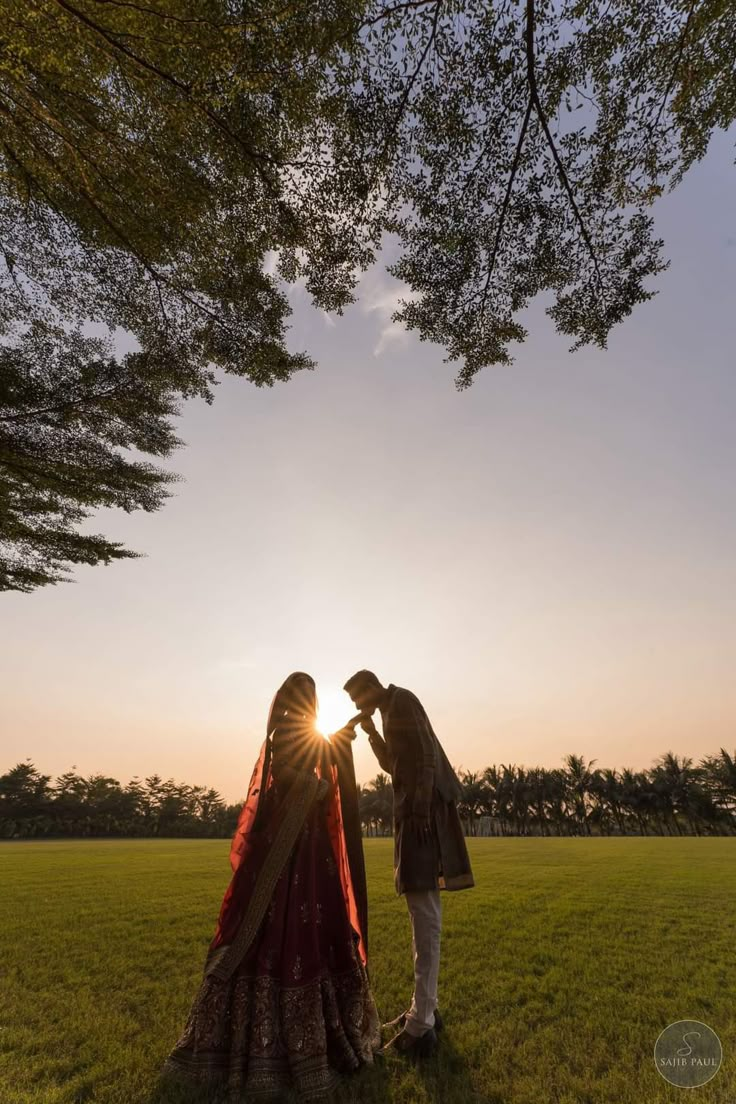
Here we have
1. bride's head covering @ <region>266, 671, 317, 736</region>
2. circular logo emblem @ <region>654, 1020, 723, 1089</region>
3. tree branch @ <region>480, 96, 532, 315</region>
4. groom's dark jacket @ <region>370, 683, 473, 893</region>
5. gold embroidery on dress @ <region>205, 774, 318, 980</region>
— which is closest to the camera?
circular logo emblem @ <region>654, 1020, 723, 1089</region>

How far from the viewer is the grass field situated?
2.80 metres

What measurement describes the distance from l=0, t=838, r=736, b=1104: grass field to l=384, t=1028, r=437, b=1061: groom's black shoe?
0.33 feet

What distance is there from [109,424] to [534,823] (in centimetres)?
7813

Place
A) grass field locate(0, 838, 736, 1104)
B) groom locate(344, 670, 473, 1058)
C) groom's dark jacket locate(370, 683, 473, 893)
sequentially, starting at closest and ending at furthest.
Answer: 1. grass field locate(0, 838, 736, 1104)
2. groom locate(344, 670, 473, 1058)
3. groom's dark jacket locate(370, 683, 473, 893)

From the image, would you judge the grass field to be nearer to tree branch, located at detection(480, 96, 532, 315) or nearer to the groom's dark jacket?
the groom's dark jacket

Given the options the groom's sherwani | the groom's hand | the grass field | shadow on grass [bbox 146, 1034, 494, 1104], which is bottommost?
the grass field

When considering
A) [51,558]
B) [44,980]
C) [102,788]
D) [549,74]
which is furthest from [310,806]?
[102,788]

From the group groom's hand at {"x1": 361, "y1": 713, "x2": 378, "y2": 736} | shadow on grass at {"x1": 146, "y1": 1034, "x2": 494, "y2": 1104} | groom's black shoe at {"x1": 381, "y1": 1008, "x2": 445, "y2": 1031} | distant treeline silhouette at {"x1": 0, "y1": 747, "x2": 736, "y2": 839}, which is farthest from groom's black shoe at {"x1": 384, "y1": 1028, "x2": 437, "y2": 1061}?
distant treeline silhouette at {"x1": 0, "y1": 747, "x2": 736, "y2": 839}

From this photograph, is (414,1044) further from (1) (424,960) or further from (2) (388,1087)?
(2) (388,1087)

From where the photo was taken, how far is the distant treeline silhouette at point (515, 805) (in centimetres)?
6262

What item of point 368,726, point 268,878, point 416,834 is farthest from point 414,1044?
point 368,726

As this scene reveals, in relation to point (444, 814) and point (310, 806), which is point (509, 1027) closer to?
point (444, 814)

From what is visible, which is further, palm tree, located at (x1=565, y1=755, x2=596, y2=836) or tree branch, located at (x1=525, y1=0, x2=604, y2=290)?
palm tree, located at (x1=565, y1=755, x2=596, y2=836)

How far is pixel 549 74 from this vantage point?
4922 mm
